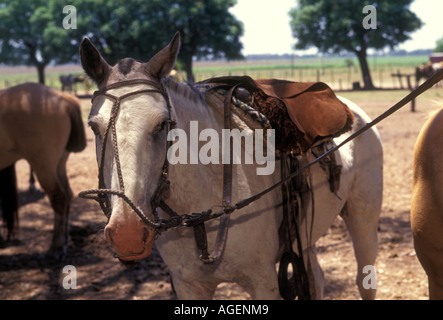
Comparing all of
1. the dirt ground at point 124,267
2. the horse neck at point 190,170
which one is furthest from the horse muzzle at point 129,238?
the dirt ground at point 124,267

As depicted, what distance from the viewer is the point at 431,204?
1.99 metres

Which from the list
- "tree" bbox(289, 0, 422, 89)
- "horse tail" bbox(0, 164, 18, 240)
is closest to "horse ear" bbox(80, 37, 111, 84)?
"horse tail" bbox(0, 164, 18, 240)

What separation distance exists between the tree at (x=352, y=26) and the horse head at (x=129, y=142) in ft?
119

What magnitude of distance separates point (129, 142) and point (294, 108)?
4.02ft

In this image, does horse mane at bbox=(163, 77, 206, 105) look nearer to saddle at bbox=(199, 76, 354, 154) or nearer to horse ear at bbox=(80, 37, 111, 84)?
saddle at bbox=(199, 76, 354, 154)

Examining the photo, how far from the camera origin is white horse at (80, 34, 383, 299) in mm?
1874

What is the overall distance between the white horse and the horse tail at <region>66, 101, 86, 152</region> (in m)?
4.00

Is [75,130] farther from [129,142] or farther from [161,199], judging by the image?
[129,142]

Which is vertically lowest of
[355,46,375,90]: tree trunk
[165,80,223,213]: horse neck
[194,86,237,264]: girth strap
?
[194,86,237,264]: girth strap

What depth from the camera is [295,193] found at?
103 inches

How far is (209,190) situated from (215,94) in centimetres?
54

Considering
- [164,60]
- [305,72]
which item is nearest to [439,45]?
[305,72]

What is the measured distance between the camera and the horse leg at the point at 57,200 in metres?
5.69

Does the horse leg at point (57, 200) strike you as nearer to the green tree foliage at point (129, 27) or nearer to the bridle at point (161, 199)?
the bridle at point (161, 199)
